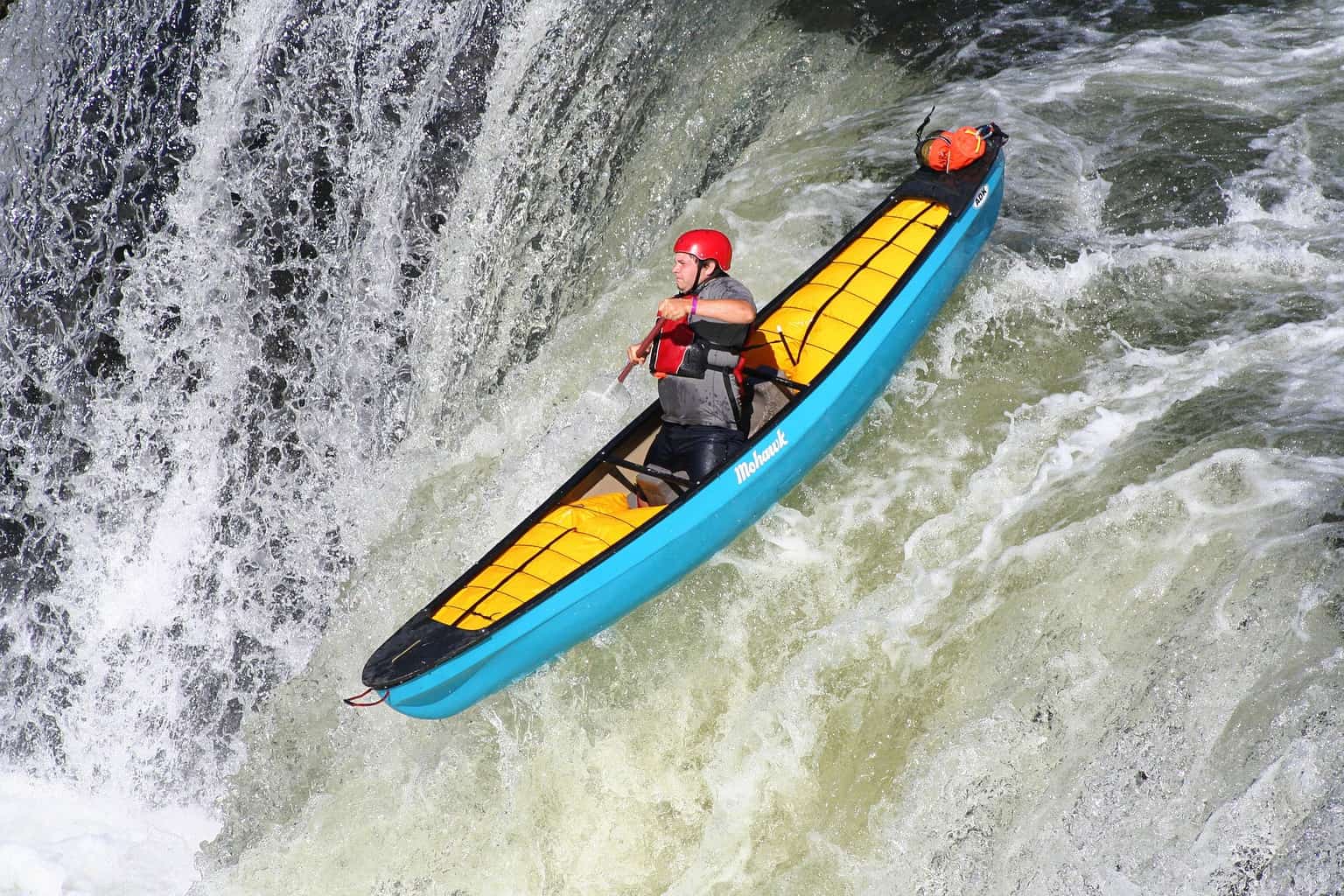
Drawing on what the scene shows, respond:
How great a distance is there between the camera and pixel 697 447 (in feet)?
15.9

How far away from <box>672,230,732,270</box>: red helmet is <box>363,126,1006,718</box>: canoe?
0.55m

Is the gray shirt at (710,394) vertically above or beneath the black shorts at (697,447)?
above

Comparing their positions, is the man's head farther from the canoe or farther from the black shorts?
the black shorts

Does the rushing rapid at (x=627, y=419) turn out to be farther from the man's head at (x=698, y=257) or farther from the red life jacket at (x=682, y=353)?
the man's head at (x=698, y=257)

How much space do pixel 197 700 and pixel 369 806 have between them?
1815mm

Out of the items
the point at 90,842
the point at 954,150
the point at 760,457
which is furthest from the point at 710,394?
the point at 90,842

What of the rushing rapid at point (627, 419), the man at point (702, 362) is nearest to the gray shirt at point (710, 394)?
the man at point (702, 362)

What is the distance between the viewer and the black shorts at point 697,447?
15.8ft

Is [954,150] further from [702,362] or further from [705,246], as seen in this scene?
[702,362]

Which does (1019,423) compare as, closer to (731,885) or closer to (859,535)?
(859,535)

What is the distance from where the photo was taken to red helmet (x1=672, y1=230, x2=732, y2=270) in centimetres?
484

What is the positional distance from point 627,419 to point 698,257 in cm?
114

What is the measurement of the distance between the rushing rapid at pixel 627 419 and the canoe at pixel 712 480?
0.63ft

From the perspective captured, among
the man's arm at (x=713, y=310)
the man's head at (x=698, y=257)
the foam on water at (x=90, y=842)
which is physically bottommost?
the foam on water at (x=90, y=842)
